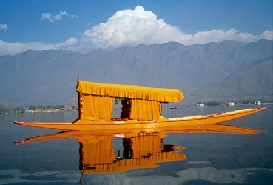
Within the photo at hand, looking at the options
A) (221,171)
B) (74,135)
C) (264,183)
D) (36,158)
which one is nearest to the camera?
(264,183)

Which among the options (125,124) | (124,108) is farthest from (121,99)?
(125,124)

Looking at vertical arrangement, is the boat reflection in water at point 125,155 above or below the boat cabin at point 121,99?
below

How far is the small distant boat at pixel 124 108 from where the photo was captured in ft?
62.1

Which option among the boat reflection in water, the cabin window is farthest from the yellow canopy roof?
the boat reflection in water

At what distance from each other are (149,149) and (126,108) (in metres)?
8.77

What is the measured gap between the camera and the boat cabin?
19.0 metres

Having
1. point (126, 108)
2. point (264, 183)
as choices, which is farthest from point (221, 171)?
point (126, 108)

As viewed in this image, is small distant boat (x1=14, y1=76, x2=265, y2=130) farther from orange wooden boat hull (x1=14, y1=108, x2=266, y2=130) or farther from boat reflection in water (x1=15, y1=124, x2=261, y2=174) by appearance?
boat reflection in water (x1=15, y1=124, x2=261, y2=174)

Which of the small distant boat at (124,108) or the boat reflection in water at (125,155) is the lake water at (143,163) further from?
the small distant boat at (124,108)

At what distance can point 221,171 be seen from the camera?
863 cm

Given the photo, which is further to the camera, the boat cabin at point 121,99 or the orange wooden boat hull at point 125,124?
the boat cabin at point 121,99

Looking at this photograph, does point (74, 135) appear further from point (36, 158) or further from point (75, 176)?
point (75, 176)

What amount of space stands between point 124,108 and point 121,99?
116cm

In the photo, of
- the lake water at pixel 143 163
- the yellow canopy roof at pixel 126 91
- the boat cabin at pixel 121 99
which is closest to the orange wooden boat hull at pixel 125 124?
the boat cabin at pixel 121 99
